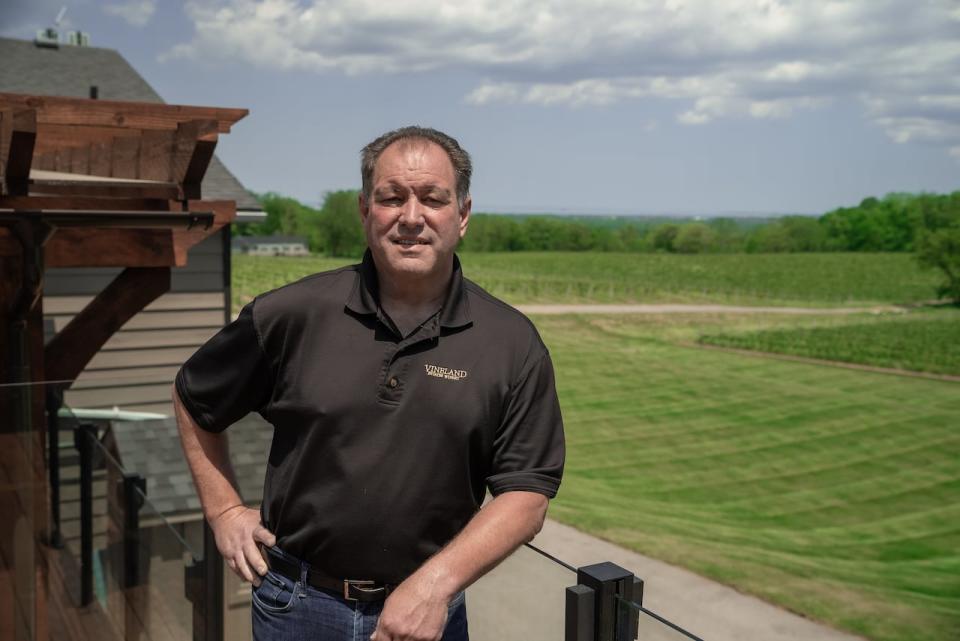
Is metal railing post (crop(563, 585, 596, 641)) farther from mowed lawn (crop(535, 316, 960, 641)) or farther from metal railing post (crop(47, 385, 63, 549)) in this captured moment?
mowed lawn (crop(535, 316, 960, 641))

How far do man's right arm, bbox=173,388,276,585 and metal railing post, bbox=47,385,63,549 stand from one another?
81.4 inches

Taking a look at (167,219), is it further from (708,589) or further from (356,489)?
(708,589)

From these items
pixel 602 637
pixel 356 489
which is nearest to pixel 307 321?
pixel 356 489

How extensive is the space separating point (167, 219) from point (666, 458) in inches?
594

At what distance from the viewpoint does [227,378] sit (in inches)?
76.0

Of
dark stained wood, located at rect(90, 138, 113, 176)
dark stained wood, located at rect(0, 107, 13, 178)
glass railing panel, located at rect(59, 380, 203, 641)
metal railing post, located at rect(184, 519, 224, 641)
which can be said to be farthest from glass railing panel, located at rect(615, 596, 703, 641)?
dark stained wood, located at rect(90, 138, 113, 176)

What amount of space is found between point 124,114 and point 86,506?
2.14 m

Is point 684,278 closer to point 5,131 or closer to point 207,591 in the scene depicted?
point 5,131

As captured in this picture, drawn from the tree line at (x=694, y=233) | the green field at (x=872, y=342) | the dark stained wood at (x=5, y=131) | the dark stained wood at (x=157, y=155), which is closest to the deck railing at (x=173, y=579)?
the dark stained wood at (x=5, y=131)

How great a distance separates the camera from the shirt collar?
1.85m

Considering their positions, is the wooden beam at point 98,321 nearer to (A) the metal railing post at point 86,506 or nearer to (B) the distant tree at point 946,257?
(A) the metal railing post at point 86,506

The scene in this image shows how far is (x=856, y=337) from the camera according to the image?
36.8m

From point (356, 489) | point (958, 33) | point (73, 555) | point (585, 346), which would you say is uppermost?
point (958, 33)

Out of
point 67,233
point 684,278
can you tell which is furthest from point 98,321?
point 684,278
